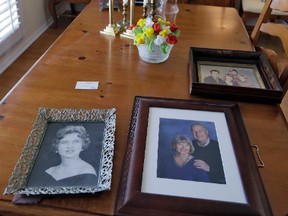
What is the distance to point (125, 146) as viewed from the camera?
82cm

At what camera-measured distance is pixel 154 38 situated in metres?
1.18

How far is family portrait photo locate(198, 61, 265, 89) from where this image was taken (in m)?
1.08

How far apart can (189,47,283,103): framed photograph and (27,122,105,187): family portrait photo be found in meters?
0.39

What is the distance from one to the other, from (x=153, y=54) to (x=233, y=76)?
314 millimetres

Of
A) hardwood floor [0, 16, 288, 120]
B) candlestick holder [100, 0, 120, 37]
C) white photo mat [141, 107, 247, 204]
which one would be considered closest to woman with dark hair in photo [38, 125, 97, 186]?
white photo mat [141, 107, 247, 204]

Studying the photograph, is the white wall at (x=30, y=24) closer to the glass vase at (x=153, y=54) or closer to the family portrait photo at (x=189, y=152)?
the glass vase at (x=153, y=54)

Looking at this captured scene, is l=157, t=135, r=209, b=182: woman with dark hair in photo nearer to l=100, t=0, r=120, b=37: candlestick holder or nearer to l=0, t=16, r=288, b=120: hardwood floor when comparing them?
l=100, t=0, r=120, b=37: candlestick holder

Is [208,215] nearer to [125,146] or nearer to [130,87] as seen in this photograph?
[125,146]

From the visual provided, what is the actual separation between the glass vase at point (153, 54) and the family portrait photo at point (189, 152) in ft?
1.36

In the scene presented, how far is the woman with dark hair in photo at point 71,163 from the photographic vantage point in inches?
27.8

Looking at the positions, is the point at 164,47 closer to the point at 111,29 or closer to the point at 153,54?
the point at 153,54

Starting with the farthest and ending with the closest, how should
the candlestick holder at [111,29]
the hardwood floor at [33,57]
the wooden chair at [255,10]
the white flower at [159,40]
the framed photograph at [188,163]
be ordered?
the wooden chair at [255,10], the hardwood floor at [33,57], the candlestick holder at [111,29], the white flower at [159,40], the framed photograph at [188,163]

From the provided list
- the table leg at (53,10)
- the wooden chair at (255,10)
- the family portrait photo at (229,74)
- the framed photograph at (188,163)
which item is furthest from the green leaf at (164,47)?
the table leg at (53,10)

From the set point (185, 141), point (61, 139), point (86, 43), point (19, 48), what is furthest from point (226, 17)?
point (19, 48)
